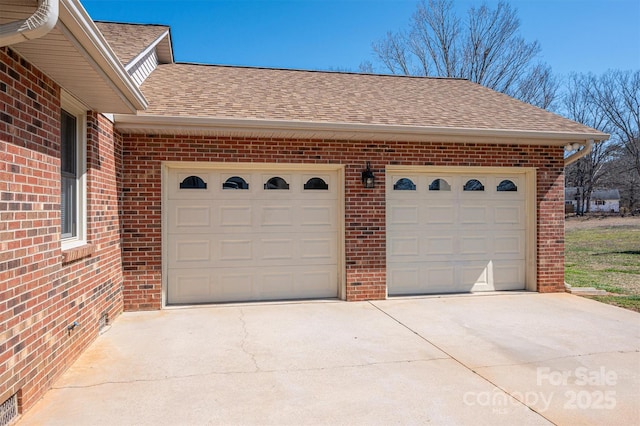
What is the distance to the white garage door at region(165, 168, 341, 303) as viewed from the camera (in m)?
6.73

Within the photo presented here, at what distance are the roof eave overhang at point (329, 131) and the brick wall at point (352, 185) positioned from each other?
174 mm

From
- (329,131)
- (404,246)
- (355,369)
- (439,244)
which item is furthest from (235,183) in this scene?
(355,369)

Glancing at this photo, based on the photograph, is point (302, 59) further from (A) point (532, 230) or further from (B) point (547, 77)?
(B) point (547, 77)

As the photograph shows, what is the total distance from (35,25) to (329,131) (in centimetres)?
437

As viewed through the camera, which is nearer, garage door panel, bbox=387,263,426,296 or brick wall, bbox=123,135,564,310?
brick wall, bbox=123,135,564,310

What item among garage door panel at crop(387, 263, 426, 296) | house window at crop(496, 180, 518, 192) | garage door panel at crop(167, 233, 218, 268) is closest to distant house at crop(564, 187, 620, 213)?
house window at crop(496, 180, 518, 192)

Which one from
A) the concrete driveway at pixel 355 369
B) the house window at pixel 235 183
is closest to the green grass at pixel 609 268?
the concrete driveway at pixel 355 369

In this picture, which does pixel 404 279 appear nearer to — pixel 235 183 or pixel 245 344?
pixel 235 183

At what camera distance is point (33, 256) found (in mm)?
3496

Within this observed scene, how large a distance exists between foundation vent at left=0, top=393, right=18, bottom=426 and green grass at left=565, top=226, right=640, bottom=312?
25.3 ft

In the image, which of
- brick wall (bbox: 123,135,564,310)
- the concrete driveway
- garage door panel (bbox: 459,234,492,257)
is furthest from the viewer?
garage door panel (bbox: 459,234,492,257)

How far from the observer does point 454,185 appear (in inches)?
297

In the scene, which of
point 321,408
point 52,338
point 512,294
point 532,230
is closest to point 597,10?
point 532,230

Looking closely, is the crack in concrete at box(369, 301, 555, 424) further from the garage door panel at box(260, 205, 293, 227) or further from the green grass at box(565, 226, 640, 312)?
the green grass at box(565, 226, 640, 312)
